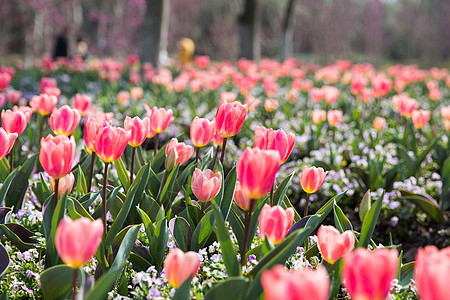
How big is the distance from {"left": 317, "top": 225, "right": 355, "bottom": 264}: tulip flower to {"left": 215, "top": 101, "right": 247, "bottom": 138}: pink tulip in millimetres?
662

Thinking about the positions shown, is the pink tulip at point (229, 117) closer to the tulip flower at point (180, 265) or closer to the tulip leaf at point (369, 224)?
the tulip leaf at point (369, 224)

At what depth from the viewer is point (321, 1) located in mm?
27875

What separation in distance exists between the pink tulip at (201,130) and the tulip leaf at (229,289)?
2.71 feet

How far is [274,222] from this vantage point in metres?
1.30

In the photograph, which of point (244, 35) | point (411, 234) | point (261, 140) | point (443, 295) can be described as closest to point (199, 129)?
point (261, 140)

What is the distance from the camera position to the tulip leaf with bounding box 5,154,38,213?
2.17 metres

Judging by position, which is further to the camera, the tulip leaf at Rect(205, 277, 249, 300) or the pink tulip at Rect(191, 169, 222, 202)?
the pink tulip at Rect(191, 169, 222, 202)

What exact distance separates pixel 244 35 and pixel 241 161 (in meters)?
13.5

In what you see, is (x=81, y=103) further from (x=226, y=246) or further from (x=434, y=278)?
(x=434, y=278)

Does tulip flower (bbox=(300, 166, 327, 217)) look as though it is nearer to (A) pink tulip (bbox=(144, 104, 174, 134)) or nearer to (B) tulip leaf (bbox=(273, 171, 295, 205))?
(B) tulip leaf (bbox=(273, 171, 295, 205))

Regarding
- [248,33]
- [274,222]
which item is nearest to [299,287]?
[274,222]

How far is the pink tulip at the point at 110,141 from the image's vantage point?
1.54 m

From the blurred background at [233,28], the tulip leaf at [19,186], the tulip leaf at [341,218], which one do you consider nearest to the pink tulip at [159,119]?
the tulip leaf at [19,186]

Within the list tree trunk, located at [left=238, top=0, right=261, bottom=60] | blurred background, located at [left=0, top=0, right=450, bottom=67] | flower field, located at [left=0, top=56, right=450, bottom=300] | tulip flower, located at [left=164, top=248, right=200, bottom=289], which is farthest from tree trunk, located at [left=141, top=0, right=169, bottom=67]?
blurred background, located at [left=0, top=0, right=450, bottom=67]
